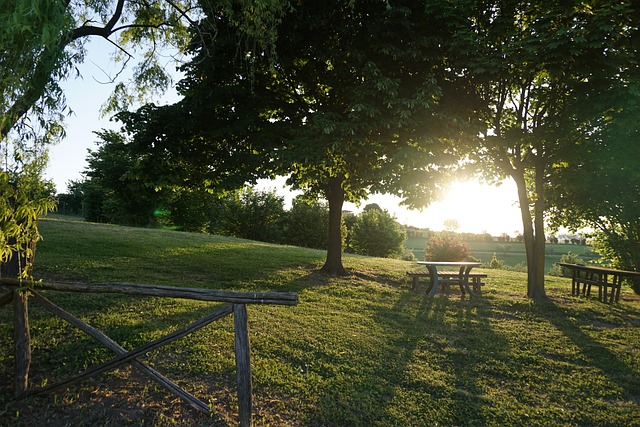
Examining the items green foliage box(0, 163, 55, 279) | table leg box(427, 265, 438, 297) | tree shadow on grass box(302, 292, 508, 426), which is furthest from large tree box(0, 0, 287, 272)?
table leg box(427, 265, 438, 297)

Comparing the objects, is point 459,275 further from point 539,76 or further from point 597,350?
point 539,76

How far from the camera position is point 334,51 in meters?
10.6

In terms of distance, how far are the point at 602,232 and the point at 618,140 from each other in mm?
8484

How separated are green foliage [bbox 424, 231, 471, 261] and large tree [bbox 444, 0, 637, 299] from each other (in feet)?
32.4

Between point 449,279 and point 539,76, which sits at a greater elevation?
point 539,76

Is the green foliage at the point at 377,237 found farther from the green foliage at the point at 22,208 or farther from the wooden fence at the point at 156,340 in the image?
the green foliage at the point at 22,208

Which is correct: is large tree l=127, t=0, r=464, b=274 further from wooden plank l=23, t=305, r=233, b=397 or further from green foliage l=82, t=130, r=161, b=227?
green foliage l=82, t=130, r=161, b=227

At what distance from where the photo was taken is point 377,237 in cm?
3950

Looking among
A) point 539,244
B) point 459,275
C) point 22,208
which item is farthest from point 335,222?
point 22,208

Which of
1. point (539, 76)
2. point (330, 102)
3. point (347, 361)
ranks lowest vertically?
point (347, 361)

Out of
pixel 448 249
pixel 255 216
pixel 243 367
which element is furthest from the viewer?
pixel 255 216

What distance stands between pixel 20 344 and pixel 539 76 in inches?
557

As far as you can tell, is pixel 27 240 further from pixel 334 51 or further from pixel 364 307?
pixel 334 51

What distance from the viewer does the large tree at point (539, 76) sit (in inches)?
339
